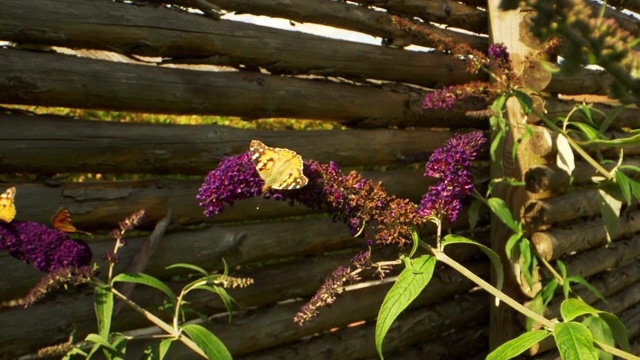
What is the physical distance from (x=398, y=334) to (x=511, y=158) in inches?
43.9

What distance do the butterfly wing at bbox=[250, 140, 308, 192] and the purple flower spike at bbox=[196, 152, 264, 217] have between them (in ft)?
0.08

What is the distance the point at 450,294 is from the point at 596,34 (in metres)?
3.09

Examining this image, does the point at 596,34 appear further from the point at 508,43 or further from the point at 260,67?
the point at 508,43

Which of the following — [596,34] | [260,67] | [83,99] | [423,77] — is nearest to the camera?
[596,34]

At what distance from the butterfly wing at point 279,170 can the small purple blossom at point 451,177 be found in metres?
0.31

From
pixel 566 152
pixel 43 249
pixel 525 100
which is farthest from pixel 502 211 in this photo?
pixel 43 249

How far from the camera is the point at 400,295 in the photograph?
158 centimetres

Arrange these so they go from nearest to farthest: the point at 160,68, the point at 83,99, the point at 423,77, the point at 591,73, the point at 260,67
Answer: the point at 83,99 < the point at 160,68 < the point at 260,67 < the point at 423,77 < the point at 591,73

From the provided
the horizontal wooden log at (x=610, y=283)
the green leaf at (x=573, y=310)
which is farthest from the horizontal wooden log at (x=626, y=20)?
the green leaf at (x=573, y=310)

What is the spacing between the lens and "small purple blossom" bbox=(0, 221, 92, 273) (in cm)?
173

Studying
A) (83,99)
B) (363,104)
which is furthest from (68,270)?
(363,104)

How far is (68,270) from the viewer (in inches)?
66.7

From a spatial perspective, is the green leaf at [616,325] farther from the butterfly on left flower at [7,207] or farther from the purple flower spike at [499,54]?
the butterfly on left flower at [7,207]

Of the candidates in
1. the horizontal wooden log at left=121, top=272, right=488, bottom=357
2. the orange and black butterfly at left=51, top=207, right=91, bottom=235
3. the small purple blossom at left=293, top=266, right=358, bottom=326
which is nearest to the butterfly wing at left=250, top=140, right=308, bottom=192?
the small purple blossom at left=293, top=266, right=358, bottom=326
